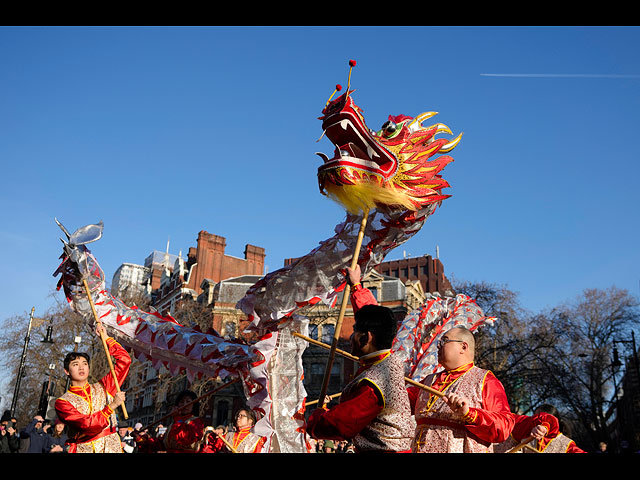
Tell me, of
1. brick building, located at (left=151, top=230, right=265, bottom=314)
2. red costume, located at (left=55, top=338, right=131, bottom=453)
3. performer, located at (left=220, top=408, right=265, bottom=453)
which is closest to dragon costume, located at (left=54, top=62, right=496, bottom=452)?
performer, located at (left=220, top=408, right=265, bottom=453)

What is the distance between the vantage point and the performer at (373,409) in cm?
335

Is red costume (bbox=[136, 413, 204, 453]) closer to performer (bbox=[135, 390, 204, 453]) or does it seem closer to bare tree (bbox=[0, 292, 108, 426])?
performer (bbox=[135, 390, 204, 453])

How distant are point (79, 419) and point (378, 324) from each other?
138 inches

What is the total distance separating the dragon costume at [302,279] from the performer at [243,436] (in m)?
0.72

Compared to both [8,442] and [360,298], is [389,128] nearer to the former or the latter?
[360,298]

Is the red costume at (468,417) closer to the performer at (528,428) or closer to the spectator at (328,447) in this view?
the performer at (528,428)

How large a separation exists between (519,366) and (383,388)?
88.5ft

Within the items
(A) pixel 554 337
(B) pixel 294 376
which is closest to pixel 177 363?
(B) pixel 294 376

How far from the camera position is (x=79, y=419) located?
5.67m

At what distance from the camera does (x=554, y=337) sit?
1158 inches

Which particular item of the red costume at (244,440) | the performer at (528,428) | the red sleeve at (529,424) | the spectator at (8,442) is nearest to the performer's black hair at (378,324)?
the performer at (528,428)

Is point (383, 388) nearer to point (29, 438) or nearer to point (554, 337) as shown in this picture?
point (29, 438)

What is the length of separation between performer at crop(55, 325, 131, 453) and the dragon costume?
1.17 m

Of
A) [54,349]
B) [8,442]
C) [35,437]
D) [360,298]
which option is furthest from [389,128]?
[54,349]
